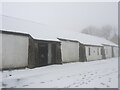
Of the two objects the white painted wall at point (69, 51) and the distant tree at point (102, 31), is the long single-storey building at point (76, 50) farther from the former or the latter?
the distant tree at point (102, 31)

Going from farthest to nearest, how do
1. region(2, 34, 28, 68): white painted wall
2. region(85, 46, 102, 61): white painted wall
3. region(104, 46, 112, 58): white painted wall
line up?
region(104, 46, 112, 58): white painted wall → region(85, 46, 102, 61): white painted wall → region(2, 34, 28, 68): white painted wall

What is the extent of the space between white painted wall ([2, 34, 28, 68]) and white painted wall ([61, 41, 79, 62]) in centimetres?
709

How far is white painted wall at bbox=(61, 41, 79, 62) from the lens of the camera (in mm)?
22553

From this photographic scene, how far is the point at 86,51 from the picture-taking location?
1053 inches

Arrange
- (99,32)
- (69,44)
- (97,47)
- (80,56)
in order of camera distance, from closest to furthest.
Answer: (69,44) < (80,56) < (97,47) < (99,32)

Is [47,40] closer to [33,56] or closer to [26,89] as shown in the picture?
[33,56]

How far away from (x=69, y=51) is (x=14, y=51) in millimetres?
10147

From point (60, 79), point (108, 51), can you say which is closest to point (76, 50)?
point (60, 79)

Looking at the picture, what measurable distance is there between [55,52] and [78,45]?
642cm

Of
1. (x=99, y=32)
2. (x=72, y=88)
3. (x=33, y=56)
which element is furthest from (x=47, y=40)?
(x=99, y=32)

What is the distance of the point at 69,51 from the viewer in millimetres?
23703

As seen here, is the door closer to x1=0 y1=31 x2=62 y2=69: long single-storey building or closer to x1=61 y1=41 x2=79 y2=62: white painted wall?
x1=0 y1=31 x2=62 y2=69: long single-storey building

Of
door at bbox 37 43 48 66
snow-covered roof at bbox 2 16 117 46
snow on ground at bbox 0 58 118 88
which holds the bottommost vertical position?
snow on ground at bbox 0 58 118 88

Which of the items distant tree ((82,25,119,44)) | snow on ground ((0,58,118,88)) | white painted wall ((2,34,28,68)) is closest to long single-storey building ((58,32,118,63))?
white painted wall ((2,34,28,68))
